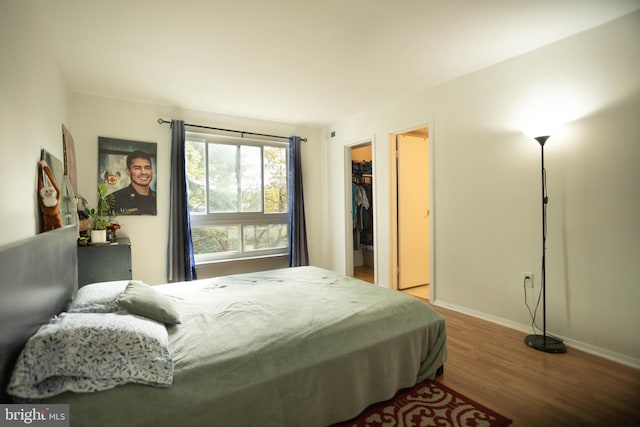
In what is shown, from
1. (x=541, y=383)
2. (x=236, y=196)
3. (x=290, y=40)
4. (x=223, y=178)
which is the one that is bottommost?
(x=541, y=383)

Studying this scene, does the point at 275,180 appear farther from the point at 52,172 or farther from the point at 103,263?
the point at 52,172

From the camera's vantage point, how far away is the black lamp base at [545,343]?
7.75ft

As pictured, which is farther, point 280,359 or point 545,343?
point 545,343

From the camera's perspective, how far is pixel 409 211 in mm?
4211

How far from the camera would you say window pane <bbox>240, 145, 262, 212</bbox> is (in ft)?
14.6

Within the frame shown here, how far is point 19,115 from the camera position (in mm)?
1643

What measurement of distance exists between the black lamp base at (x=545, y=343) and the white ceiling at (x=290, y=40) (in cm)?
239

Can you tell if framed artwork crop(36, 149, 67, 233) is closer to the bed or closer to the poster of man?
the bed

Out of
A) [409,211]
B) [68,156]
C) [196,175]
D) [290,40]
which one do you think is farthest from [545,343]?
[68,156]

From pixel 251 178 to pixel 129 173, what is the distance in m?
1.52

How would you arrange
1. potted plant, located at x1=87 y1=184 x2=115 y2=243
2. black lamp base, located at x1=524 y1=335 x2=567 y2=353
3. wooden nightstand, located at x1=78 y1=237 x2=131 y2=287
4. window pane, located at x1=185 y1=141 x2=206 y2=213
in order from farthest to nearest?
window pane, located at x1=185 y1=141 x2=206 y2=213, potted plant, located at x1=87 y1=184 x2=115 y2=243, wooden nightstand, located at x1=78 y1=237 x2=131 y2=287, black lamp base, located at x1=524 y1=335 x2=567 y2=353

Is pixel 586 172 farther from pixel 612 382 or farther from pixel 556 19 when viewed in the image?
pixel 612 382

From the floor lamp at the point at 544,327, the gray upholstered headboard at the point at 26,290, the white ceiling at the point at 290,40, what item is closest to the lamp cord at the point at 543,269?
the floor lamp at the point at 544,327

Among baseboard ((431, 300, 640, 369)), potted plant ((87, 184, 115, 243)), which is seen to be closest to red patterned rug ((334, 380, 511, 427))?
baseboard ((431, 300, 640, 369))
